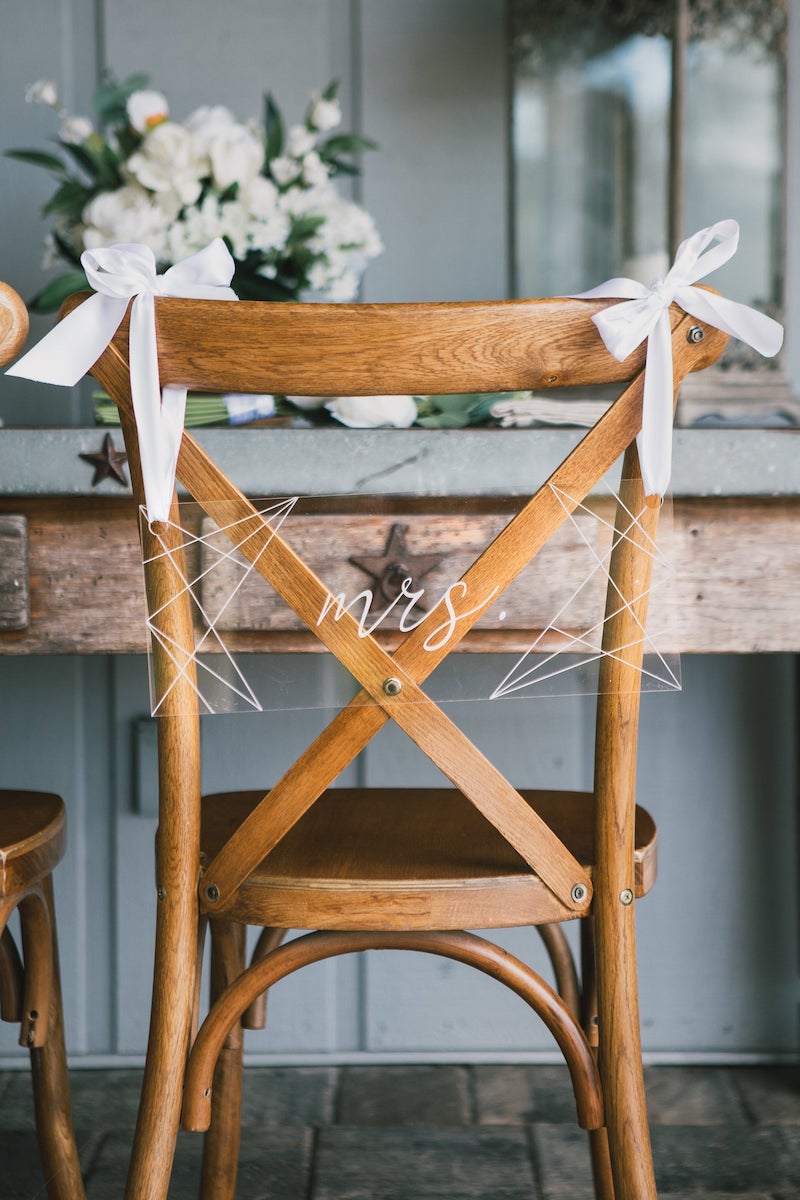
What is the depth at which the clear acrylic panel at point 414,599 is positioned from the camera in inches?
31.8

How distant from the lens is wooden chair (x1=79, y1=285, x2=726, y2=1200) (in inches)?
29.7

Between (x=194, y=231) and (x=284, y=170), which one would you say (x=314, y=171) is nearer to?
(x=284, y=170)

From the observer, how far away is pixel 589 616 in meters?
0.84

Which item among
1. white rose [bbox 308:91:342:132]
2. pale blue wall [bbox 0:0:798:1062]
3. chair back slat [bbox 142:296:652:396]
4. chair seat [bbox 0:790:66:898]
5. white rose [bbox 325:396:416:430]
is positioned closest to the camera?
chair back slat [bbox 142:296:652:396]

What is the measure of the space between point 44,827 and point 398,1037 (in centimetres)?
89

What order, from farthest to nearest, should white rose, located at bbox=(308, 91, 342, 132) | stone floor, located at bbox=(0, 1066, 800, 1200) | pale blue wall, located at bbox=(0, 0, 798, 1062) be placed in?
pale blue wall, located at bbox=(0, 0, 798, 1062) → white rose, located at bbox=(308, 91, 342, 132) → stone floor, located at bbox=(0, 1066, 800, 1200)

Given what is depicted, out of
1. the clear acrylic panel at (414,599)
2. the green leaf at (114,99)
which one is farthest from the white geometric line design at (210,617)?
the green leaf at (114,99)

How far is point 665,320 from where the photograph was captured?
2.55 ft

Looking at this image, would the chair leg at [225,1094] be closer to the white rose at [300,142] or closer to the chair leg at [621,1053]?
the chair leg at [621,1053]

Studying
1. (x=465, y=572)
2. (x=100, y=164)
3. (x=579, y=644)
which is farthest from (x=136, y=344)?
(x=100, y=164)

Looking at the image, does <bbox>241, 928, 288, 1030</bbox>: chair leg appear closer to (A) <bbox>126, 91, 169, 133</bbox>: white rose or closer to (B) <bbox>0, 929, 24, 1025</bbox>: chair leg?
(B) <bbox>0, 929, 24, 1025</bbox>: chair leg

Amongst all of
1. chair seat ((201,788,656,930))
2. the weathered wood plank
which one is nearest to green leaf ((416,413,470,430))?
the weathered wood plank

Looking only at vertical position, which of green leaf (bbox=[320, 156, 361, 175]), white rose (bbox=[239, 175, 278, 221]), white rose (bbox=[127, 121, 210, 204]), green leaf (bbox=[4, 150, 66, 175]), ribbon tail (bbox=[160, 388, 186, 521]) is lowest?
ribbon tail (bbox=[160, 388, 186, 521])

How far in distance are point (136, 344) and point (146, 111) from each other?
81 cm
